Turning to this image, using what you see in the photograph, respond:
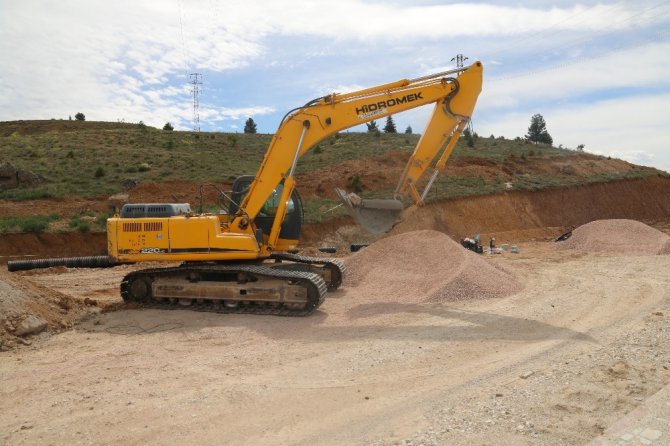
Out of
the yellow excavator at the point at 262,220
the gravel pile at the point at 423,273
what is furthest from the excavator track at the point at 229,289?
the gravel pile at the point at 423,273

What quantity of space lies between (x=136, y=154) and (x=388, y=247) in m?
Result: 27.4

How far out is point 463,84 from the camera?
1027 cm

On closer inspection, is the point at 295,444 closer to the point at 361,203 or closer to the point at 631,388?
the point at 631,388

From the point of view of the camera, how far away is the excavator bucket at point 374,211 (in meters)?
10.7

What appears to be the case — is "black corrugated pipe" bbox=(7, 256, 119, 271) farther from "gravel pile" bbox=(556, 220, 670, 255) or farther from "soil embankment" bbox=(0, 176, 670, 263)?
"gravel pile" bbox=(556, 220, 670, 255)

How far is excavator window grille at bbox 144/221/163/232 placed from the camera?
10.1m

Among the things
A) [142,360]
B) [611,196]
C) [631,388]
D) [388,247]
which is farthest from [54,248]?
[611,196]

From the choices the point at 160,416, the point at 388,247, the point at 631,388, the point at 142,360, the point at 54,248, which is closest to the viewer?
the point at 160,416

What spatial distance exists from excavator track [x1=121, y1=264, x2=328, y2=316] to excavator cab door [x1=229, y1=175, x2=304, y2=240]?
3.42 ft

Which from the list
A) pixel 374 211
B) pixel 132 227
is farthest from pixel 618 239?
pixel 132 227

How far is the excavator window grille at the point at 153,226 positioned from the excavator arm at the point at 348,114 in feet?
4.48

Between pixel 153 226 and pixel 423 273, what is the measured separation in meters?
5.82

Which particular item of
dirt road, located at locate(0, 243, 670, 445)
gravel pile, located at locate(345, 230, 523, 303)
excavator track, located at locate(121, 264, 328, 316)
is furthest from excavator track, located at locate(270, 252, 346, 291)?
excavator track, located at locate(121, 264, 328, 316)

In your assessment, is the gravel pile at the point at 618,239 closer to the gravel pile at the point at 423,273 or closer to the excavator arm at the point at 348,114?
the gravel pile at the point at 423,273
